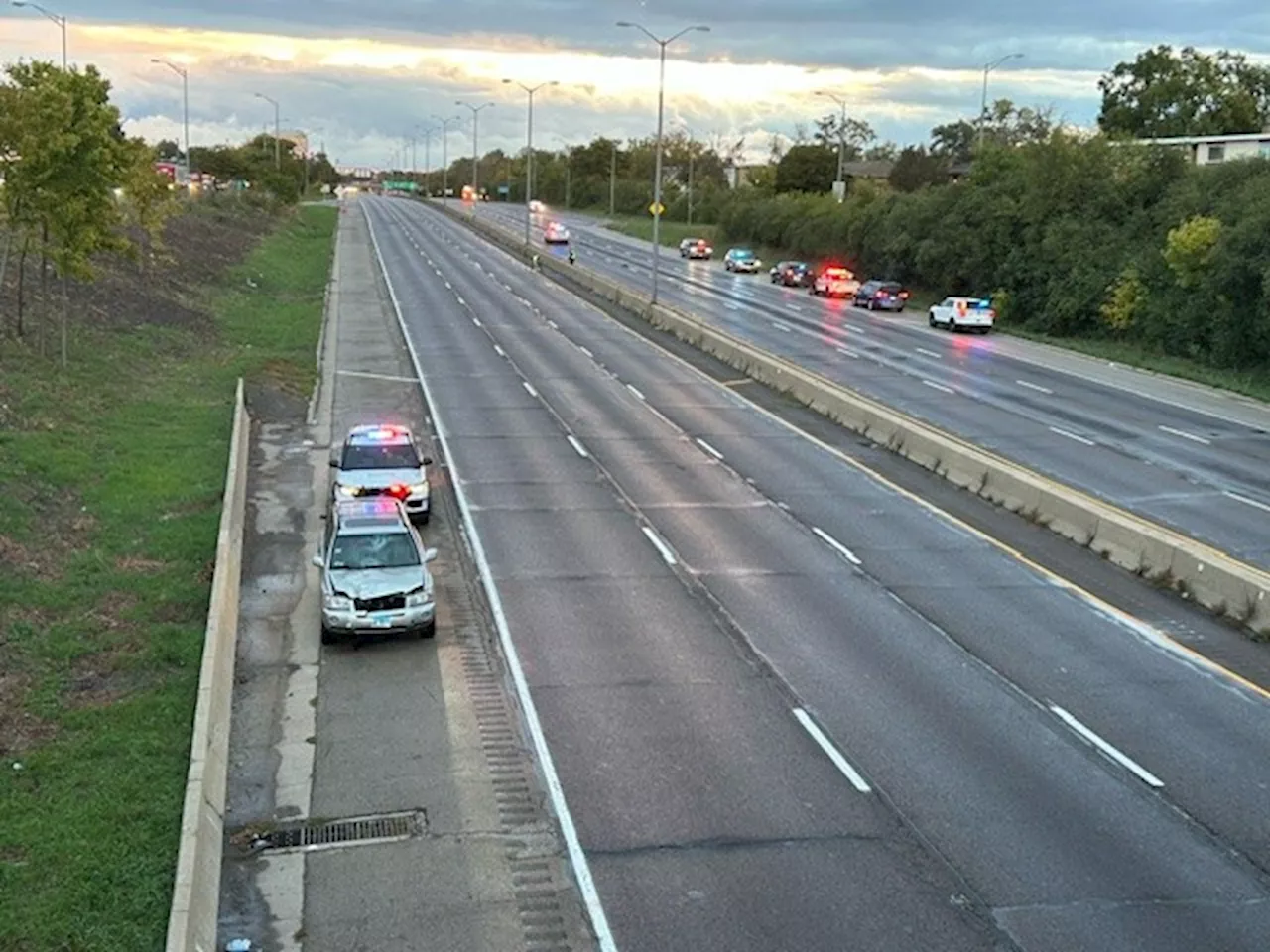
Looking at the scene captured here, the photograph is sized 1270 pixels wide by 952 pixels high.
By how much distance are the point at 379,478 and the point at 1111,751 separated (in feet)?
42.2

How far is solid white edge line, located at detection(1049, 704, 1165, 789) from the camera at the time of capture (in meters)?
13.1

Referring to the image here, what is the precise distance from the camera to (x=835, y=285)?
7412 cm

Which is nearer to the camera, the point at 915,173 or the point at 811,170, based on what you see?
the point at 915,173

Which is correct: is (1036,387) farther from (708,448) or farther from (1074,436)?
(708,448)

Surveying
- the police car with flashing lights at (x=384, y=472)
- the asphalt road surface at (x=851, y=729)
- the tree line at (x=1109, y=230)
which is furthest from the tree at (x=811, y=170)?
the police car with flashing lights at (x=384, y=472)

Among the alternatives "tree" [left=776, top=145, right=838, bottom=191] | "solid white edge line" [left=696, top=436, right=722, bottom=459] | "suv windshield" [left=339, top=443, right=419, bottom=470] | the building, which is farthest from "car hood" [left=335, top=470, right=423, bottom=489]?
"tree" [left=776, top=145, right=838, bottom=191]

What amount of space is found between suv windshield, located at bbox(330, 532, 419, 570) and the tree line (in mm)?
32007

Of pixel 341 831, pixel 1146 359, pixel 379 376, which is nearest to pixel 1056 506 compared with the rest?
pixel 341 831

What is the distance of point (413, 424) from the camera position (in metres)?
32.5

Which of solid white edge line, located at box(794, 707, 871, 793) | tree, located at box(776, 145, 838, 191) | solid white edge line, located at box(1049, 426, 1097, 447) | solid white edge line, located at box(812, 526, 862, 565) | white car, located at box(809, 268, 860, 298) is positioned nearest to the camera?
solid white edge line, located at box(794, 707, 871, 793)

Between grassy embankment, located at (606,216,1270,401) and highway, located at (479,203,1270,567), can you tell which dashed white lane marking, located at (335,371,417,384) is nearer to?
highway, located at (479,203,1270,567)

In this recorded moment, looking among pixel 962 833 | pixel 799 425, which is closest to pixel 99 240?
pixel 799 425

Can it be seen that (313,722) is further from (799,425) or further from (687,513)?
(799,425)

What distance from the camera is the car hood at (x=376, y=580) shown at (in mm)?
16781
